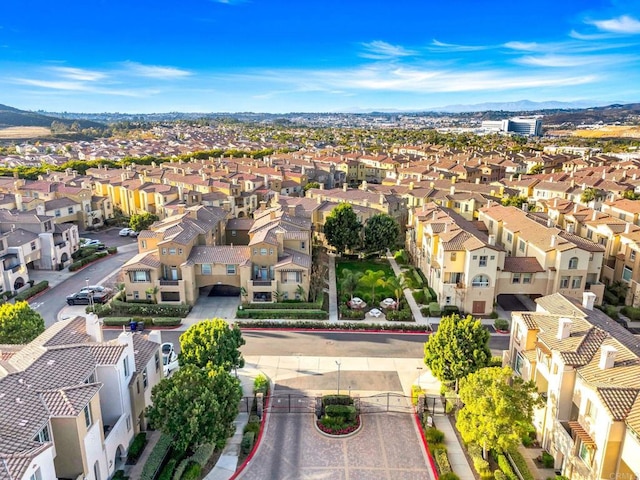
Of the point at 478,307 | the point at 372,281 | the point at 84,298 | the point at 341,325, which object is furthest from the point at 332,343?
the point at 84,298

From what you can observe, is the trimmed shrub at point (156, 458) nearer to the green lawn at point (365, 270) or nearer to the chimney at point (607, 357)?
the chimney at point (607, 357)

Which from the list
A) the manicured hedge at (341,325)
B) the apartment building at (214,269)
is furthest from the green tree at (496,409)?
the apartment building at (214,269)

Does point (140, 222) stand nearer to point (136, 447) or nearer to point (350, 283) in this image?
→ point (350, 283)

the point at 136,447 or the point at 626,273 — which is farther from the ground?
the point at 626,273

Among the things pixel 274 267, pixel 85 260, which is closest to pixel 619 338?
pixel 274 267

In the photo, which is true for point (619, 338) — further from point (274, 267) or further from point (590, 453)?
point (274, 267)
